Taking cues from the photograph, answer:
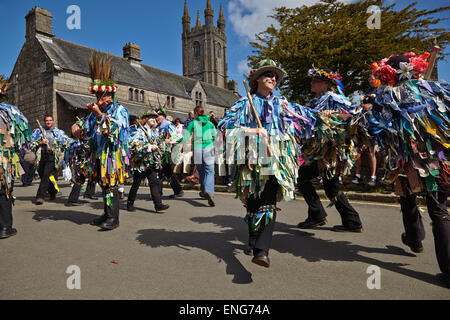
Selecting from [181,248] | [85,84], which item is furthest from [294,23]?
[85,84]

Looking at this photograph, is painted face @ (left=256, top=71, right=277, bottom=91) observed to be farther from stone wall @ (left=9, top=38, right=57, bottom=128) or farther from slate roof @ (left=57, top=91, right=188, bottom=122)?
stone wall @ (left=9, top=38, right=57, bottom=128)

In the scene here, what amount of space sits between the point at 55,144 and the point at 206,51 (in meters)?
60.3

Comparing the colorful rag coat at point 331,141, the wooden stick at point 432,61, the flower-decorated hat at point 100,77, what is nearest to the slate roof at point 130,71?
the flower-decorated hat at point 100,77

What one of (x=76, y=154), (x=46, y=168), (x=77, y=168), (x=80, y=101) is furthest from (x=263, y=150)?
(x=80, y=101)

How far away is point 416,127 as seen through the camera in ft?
9.05

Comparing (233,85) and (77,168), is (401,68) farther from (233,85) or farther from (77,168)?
(233,85)

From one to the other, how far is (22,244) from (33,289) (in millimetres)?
1617

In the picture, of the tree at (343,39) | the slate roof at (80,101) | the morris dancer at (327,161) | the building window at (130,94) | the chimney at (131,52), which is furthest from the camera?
the chimney at (131,52)

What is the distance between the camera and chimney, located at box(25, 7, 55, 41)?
2586cm

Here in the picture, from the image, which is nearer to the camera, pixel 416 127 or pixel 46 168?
pixel 416 127

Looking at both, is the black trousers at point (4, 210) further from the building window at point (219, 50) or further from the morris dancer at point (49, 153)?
the building window at point (219, 50)

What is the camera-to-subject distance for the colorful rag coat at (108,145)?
4582 mm

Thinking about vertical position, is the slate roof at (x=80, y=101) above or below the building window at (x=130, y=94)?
below

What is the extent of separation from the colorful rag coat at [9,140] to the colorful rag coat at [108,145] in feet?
2.68
